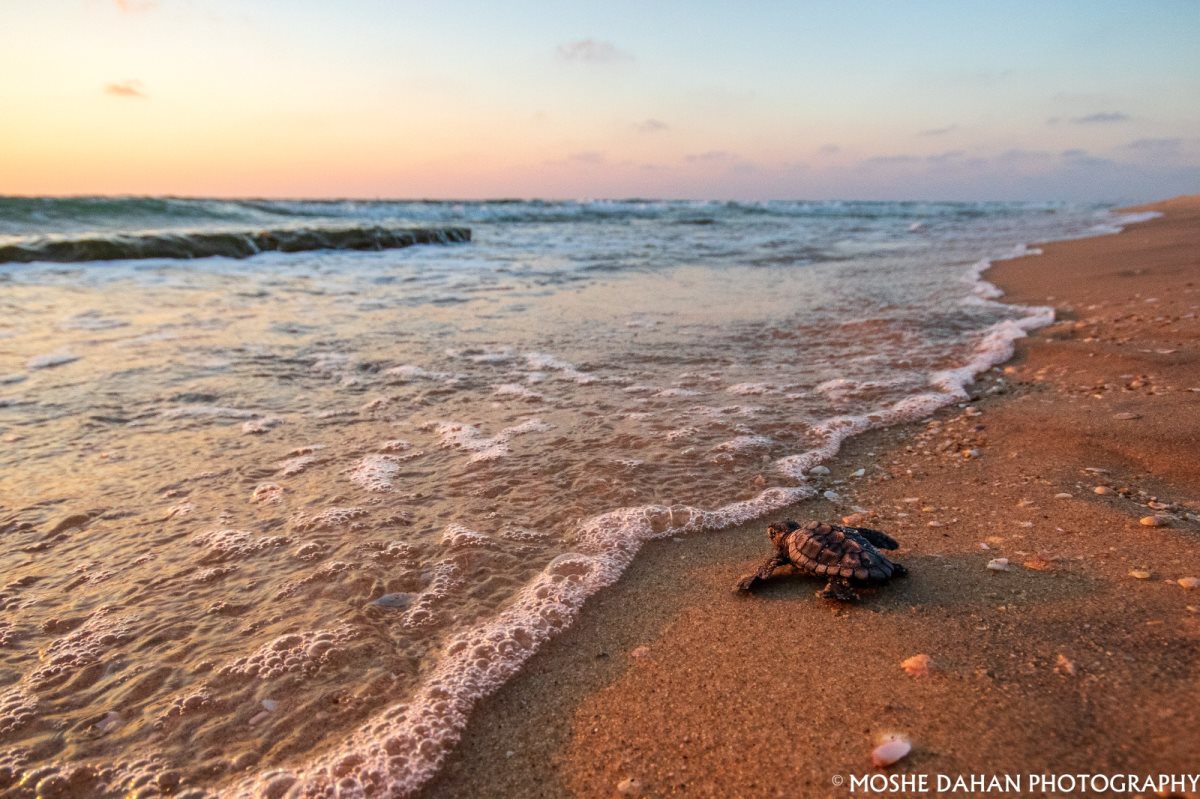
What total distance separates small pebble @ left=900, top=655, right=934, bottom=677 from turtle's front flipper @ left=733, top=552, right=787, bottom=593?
24.6 inches

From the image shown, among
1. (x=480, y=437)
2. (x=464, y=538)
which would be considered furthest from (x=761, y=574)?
(x=480, y=437)

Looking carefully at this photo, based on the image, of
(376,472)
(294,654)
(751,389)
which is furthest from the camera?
(751,389)

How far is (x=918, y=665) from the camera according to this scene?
2002 millimetres

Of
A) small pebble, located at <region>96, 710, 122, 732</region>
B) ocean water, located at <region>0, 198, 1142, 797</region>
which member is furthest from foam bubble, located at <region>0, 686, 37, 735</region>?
small pebble, located at <region>96, 710, 122, 732</region>

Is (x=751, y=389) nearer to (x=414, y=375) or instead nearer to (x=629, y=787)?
(x=414, y=375)

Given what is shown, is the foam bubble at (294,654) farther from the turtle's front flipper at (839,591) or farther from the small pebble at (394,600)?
the turtle's front flipper at (839,591)

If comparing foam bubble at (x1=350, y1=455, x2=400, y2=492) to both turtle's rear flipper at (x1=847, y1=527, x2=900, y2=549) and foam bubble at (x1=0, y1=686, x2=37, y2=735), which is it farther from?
turtle's rear flipper at (x1=847, y1=527, x2=900, y2=549)

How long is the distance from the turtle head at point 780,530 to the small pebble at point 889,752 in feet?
3.29

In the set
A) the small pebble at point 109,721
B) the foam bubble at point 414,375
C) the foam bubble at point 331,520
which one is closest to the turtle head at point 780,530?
the foam bubble at point 331,520

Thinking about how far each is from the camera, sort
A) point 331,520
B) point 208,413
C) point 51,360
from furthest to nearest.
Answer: point 51,360, point 208,413, point 331,520

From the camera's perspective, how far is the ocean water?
6.59ft

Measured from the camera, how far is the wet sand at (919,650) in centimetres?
171

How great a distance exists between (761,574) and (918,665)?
0.68 m

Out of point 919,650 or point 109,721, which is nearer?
point 109,721
